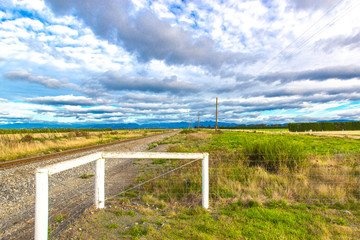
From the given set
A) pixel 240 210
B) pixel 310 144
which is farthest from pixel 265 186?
pixel 310 144

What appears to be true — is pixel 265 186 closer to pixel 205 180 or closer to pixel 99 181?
pixel 205 180

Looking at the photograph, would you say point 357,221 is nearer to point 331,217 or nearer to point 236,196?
point 331,217

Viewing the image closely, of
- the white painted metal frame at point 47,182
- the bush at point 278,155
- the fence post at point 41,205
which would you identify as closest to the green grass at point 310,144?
the bush at point 278,155

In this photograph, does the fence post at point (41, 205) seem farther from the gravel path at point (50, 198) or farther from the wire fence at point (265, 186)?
the wire fence at point (265, 186)

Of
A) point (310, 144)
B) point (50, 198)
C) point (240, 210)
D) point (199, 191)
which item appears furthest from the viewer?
point (310, 144)

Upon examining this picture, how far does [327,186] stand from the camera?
598 centimetres

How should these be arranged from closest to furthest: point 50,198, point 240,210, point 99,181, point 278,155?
point 99,181 < point 240,210 < point 50,198 < point 278,155

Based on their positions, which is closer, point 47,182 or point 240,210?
point 47,182

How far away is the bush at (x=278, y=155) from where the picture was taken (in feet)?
25.5

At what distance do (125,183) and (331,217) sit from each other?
6255mm

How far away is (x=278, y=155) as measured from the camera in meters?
8.10

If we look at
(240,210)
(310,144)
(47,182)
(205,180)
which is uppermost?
(47,182)

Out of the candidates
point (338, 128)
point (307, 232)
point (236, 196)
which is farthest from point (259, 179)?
point (338, 128)

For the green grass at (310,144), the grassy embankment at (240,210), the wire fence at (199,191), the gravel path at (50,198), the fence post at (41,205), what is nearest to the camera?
the fence post at (41,205)
